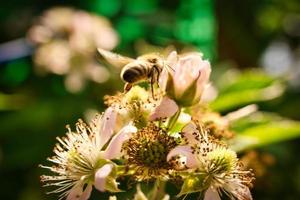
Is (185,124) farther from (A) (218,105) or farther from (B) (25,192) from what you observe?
(B) (25,192)

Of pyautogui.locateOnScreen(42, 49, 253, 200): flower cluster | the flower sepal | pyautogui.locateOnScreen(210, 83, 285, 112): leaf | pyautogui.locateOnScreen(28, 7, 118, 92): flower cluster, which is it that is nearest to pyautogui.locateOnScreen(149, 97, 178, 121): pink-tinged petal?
pyautogui.locateOnScreen(42, 49, 253, 200): flower cluster

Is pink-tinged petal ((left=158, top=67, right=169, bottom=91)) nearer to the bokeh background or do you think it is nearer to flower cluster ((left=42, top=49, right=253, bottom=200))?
flower cluster ((left=42, top=49, right=253, bottom=200))

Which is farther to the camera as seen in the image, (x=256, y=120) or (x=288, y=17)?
(x=288, y=17)

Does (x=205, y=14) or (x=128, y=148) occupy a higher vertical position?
(x=205, y=14)

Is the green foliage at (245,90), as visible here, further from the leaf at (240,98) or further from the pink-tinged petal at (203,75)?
the pink-tinged petal at (203,75)

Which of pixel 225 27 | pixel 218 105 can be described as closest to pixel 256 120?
pixel 218 105

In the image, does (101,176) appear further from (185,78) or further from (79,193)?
(185,78)
